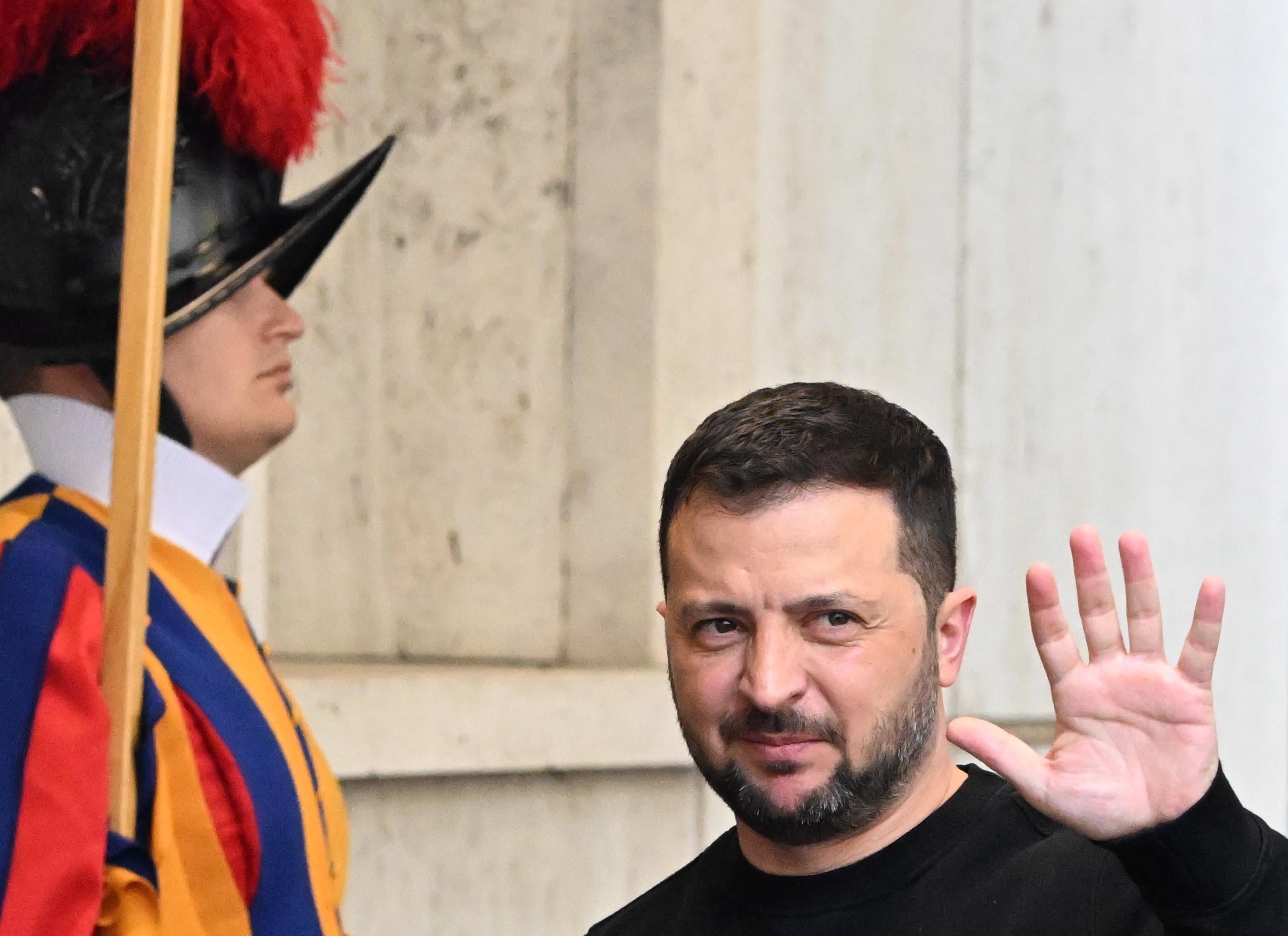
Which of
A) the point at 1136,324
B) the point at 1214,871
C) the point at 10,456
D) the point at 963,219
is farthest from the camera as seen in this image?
the point at 1136,324

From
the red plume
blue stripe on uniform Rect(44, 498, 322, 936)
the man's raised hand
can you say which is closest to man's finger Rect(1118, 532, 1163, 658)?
the man's raised hand

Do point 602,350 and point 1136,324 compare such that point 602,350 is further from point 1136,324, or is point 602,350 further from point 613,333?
point 1136,324

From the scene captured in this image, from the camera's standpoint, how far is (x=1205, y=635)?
1529 mm

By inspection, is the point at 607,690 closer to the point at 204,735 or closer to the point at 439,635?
the point at 439,635

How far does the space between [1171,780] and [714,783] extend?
459 mm

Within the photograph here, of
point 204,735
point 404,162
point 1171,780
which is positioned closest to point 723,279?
point 404,162

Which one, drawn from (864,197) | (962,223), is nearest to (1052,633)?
(864,197)

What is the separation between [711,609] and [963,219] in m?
3.01

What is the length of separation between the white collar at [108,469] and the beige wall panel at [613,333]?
5.54 feet

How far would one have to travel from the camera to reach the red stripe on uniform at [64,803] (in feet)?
5.85

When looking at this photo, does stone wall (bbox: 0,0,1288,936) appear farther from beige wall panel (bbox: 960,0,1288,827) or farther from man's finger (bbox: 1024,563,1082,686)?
man's finger (bbox: 1024,563,1082,686)

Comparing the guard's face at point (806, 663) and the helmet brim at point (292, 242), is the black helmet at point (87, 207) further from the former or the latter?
the guard's face at point (806, 663)

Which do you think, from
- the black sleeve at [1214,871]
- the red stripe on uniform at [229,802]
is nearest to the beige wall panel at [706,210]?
the red stripe on uniform at [229,802]

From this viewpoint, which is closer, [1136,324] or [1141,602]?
[1141,602]
